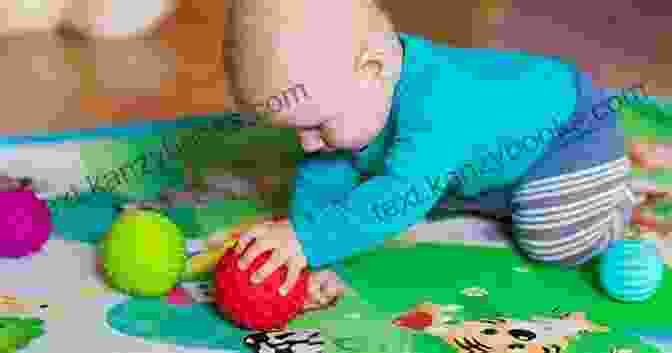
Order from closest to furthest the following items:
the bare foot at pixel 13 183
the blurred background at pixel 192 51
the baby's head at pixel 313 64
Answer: the baby's head at pixel 313 64
the bare foot at pixel 13 183
the blurred background at pixel 192 51

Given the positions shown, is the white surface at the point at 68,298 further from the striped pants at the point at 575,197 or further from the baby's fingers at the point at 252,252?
the striped pants at the point at 575,197

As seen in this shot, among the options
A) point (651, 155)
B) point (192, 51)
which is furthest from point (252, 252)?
point (192, 51)

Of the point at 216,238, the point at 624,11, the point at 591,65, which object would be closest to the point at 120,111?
the point at 216,238

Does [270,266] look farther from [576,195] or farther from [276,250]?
[576,195]

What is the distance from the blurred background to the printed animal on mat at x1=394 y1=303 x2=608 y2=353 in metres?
0.66

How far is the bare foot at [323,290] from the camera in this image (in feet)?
2.97

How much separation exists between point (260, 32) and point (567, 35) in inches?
45.7

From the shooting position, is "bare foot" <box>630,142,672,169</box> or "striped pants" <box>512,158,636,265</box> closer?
"striped pants" <box>512,158,636,265</box>

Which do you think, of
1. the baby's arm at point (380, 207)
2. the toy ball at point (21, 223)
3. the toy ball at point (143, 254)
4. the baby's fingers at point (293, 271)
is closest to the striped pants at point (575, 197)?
the baby's arm at point (380, 207)

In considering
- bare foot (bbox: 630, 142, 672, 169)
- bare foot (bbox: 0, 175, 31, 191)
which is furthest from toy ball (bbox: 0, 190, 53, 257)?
bare foot (bbox: 630, 142, 672, 169)

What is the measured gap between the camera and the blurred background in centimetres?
145

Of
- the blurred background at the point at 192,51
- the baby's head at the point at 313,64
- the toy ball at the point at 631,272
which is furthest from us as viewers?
the blurred background at the point at 192,51

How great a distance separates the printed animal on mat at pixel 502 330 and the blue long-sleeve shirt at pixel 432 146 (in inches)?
3.8

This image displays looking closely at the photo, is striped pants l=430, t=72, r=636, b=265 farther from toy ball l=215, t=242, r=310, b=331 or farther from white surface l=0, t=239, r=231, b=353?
white surface l=0, t=239, r=231, b=353
